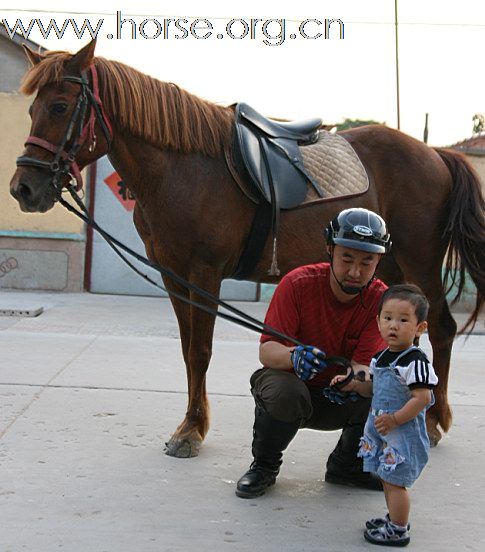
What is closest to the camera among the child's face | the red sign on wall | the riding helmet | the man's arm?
the child's face

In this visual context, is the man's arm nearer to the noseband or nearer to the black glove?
the black glove

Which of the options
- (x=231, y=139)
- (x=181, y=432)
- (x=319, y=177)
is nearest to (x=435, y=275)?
(x=319, y=177)

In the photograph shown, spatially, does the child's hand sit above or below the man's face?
below

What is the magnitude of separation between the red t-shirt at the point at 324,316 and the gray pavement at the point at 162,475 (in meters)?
0.68

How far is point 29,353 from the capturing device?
6.97 metres

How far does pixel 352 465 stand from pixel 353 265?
1008mm

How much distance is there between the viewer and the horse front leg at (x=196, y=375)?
4055mm

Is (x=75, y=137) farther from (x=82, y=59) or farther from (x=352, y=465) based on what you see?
(x=352, y=465)

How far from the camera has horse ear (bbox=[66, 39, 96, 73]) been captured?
3809 mm

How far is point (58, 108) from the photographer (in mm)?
3812

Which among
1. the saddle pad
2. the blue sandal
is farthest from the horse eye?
the blue sandal

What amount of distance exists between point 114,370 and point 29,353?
995 millimetres

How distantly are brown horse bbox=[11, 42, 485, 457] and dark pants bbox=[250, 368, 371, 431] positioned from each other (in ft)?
2.33

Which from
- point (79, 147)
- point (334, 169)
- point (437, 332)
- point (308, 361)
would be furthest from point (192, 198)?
point (437, 332)
